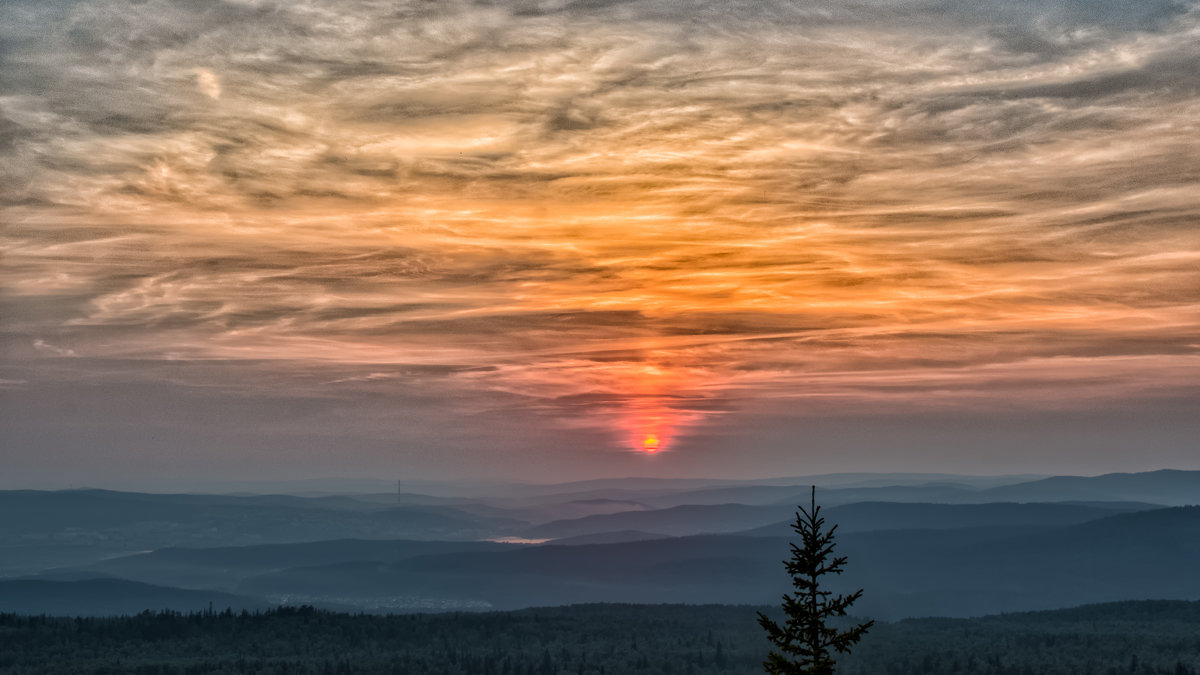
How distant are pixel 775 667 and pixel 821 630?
1.94m

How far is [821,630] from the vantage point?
1357 inches

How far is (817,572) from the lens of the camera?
35531 mm

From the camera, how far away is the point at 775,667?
3494 cm

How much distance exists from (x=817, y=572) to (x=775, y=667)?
3.29m

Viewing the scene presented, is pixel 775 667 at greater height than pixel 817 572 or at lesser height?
lesser

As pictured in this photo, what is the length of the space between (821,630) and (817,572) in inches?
75.4
